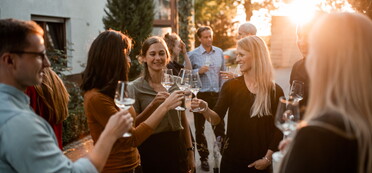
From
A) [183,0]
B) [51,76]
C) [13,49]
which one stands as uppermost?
[183,0]

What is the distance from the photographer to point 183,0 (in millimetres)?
16344

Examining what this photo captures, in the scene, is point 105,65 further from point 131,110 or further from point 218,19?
point 218,19

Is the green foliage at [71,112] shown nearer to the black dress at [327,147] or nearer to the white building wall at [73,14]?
the white building wall at [73,14]

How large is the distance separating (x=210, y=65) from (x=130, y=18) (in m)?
4.80

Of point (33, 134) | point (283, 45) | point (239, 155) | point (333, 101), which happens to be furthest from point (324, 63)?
point (283, 45)

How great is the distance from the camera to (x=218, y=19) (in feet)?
117

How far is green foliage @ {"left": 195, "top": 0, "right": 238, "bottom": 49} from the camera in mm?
33969

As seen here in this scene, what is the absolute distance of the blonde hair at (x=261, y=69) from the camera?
3.35 m

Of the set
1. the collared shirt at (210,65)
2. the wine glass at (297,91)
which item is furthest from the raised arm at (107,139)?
the collared shirt at (210,65)

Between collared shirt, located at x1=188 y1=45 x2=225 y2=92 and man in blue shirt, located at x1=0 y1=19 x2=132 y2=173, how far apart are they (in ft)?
16.0

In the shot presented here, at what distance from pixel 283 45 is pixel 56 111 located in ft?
81.0

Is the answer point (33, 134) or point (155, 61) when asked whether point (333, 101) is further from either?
point (155, 61)

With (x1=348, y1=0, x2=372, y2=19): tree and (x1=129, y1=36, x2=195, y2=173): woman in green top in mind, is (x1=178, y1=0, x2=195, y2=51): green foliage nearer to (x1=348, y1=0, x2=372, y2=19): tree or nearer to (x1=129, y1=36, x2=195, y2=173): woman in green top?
(x1=348, y1=0, x2=372, y2=19): tree

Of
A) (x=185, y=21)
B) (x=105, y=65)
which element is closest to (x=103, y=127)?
(x=105, y=65)
